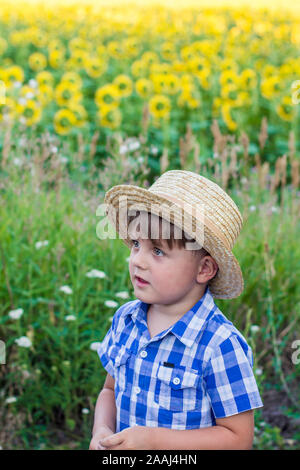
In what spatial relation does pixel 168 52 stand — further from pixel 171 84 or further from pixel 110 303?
pixel 110 303

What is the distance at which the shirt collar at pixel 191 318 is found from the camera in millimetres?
1652

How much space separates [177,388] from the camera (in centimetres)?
164

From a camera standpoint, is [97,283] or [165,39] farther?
[165,39]

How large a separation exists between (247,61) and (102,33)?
2.45 metres

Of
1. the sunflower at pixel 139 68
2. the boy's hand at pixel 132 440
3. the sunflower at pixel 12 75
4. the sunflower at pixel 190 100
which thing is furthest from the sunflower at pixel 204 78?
the boy's hand at pixel 132 440

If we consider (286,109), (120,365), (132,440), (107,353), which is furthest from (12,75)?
(132,440)

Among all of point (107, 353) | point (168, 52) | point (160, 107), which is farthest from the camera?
point (168, 52)

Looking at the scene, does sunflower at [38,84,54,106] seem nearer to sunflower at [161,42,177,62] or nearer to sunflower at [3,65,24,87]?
sunflower at [3,65,24,87]

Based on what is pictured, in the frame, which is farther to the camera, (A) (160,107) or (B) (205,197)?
(A) (160,107)

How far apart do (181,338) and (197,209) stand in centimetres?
32

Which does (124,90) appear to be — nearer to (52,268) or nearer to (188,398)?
(52,268)

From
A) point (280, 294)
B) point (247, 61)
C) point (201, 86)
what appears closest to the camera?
point (280, 294)

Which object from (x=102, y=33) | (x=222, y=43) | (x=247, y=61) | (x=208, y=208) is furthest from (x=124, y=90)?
(x=208, y=208)
